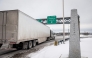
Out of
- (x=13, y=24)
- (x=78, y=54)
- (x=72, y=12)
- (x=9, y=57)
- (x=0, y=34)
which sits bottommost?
(x=9, y=57)

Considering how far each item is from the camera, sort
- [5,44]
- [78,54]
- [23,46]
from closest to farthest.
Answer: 1. [78,54]
2. [5,44]
3. [23,46]

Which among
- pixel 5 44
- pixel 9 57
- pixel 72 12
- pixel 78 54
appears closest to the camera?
pixel 78 54

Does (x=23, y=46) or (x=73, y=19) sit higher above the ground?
(x=73, y=19)

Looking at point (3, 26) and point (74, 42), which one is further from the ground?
point (3, 26)

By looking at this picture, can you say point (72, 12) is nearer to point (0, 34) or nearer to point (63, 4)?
point (0, 34)

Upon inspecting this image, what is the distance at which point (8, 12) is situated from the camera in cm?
1010

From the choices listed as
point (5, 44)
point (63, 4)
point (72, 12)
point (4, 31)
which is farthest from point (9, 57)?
point (63, 4)

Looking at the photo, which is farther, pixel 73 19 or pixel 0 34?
pixel 0 34

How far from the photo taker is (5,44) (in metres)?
9.70

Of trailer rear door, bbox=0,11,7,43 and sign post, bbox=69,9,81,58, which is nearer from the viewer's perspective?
sign post, bbox=69,9,81,58

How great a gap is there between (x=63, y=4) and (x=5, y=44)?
14.6 metres

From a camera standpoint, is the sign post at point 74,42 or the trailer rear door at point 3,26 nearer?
the sign post at point 74,42

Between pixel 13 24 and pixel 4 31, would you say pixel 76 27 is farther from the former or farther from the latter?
pixel 4 31

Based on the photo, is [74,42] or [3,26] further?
[3,26]
